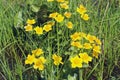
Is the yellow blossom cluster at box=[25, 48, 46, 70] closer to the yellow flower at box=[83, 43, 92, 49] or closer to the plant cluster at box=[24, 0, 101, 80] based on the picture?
the plant cluster at box=[24, 0, 101, 80]

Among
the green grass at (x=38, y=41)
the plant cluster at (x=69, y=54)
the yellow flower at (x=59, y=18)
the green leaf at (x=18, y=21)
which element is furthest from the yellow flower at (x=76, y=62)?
the green leaf at (x=18, y=21)

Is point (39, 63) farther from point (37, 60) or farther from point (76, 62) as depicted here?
point (76, 62)

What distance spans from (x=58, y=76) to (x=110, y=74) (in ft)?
1.26

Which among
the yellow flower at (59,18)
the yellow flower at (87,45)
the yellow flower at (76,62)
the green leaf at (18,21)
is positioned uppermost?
the yellow flower at (59,18)

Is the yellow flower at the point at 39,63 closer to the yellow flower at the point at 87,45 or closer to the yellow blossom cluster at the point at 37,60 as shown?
the yellow blossom cluster at the point at 37,60

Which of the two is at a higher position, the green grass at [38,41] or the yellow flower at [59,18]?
the yellow flower at [59,18]

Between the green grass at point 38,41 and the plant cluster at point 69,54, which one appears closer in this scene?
the plant cluster at point 69,54

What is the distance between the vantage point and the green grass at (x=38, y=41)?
6.61ft

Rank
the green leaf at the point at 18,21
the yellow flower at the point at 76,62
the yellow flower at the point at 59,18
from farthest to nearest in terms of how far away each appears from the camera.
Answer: the green leaf at the point at 18,21
the yellow flower at the point at 59,18
the yellow flower at the point at 76,62

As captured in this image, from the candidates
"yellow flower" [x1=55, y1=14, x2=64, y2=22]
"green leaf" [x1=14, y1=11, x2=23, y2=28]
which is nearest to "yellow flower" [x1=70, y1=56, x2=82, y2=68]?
"yellow flower" [x1=55, y1=14, x2=64, y2=22]

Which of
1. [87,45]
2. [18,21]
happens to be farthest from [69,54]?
[18,21]

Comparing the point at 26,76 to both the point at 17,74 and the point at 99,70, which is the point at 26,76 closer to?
the point at 17,74

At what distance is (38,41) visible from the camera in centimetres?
213

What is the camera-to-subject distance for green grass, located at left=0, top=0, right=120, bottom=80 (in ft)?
6.61
